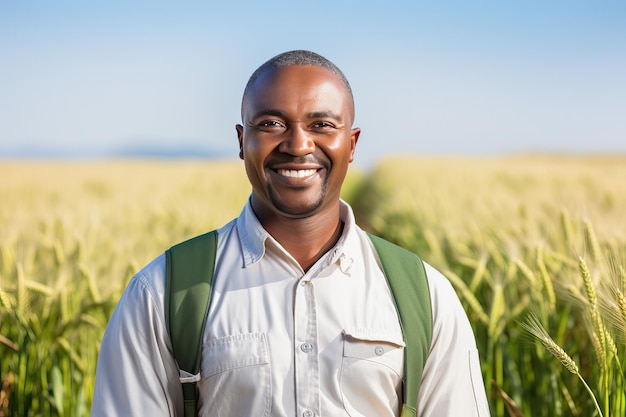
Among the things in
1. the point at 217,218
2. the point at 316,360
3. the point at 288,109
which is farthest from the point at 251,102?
the point at 217,218

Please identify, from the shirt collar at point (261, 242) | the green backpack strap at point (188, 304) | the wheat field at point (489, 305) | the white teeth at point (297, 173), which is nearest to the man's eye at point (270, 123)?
the white teeth at point (297, 173)

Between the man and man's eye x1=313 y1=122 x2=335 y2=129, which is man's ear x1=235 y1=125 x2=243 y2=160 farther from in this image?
man's eye x1=313 y1=122 x2=335 y2=129

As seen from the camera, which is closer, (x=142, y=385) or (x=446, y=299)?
(x=142, y=385)

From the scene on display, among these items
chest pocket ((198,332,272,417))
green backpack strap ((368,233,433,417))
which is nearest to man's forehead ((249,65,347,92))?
green backpack strap ((368,233,433,417))

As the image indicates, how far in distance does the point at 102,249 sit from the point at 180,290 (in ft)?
8.66

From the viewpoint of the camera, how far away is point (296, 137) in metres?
1.65

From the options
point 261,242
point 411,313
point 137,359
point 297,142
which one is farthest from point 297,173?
point 137,359

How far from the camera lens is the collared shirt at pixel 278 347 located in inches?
63.7

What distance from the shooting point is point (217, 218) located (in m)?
5.75

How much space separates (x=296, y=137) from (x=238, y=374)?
0.54 metres

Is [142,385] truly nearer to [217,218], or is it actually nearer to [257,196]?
[257,196]

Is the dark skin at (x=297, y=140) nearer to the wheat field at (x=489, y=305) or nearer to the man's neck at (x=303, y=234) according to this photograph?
the man's neck at (x=303, y=234)

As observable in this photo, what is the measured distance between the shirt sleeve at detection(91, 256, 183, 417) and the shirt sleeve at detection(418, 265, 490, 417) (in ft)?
1.97

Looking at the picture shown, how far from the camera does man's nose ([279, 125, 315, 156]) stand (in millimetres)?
1640
